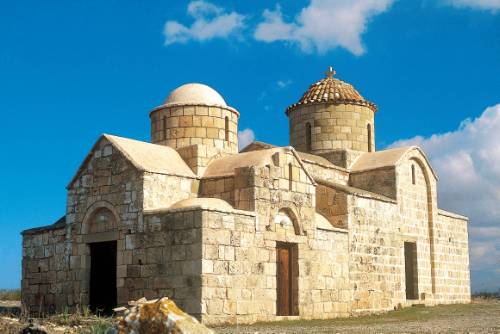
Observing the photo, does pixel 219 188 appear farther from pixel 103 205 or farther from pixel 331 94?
pixel 331 94

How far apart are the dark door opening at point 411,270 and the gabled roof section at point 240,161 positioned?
6033 mm

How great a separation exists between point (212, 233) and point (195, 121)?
13.1 feet

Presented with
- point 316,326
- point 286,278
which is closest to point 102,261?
point 286,278

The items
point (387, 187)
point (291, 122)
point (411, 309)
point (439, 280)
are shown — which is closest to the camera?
point (411, 309)

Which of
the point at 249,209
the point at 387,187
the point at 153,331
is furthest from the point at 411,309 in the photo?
the point at 153,331

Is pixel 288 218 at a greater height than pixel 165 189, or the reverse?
pixel 165 189

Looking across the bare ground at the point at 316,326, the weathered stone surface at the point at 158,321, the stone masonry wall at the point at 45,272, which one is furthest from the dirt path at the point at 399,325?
the stone masonry wall at the point at 45,272

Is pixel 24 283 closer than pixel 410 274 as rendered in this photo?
Yes

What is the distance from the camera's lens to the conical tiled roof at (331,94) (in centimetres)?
2094

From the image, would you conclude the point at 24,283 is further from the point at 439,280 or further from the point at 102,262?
the point at 439,280

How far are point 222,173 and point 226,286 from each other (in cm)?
280

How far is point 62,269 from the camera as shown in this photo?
1495cm

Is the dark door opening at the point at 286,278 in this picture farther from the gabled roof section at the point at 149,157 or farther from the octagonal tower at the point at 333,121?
the octagonal tower at the point at 333,121

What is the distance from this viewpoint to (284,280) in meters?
14.3
